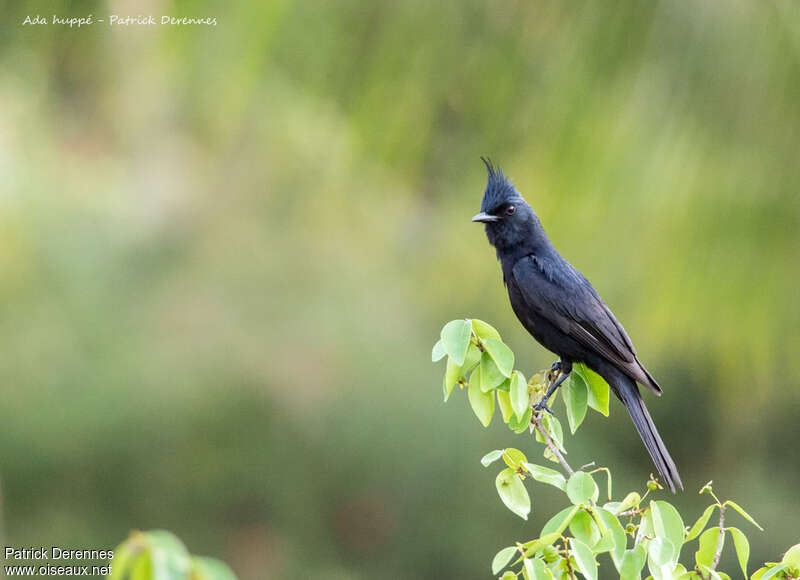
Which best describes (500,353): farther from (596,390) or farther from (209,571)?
(209,571)

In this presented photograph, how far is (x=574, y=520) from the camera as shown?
1.66m

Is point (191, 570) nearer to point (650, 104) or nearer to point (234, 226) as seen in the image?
point (650, 104)

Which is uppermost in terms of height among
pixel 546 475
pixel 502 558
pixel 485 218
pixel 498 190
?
pixel 498 190

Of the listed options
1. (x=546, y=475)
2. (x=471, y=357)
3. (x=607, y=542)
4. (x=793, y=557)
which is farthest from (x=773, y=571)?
(x=471, y=357)

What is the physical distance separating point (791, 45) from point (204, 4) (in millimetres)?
2201

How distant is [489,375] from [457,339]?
16 cm

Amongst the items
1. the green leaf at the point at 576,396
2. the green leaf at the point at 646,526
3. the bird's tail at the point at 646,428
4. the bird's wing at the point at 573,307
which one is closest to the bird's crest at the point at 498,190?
the bird's wing at the point at 573,307

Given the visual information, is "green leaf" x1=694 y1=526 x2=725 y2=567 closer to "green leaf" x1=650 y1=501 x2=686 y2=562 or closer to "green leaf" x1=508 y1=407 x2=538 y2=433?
"green leaf" x1=650 y1=501 x2=686 y2=562

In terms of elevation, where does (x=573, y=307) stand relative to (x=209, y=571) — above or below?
above

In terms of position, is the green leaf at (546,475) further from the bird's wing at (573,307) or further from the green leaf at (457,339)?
the bird's wing at (573,307)

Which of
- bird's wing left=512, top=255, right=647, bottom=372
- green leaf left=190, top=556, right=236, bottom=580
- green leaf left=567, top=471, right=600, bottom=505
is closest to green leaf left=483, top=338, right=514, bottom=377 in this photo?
green leaf left=567, top=471, right=600, bottom=505

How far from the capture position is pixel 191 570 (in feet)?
3.75

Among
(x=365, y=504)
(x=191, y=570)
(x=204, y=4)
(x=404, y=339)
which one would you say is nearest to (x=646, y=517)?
(x=191, y=570)

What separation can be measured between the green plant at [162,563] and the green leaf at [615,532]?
2.41 ft
